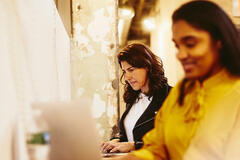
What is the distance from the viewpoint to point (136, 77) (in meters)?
1.59

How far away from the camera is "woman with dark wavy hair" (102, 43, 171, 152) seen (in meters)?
1.52

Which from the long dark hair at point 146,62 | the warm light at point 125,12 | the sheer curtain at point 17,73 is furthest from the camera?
the warm light at point 125,12

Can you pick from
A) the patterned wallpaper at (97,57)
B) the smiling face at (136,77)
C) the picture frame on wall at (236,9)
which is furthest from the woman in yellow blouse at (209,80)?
the patterned wallpaper at (97,57)

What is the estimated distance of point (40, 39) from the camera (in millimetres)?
882

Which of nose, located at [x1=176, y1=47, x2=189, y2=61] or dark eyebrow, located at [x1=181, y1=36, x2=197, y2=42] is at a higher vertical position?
dark eyebrow, located at [x1=181, y1=36, x2=197, y2=42]

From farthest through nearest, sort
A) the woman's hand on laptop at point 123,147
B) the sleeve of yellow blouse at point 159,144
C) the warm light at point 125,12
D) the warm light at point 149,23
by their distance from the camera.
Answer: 1. the warm light at point 149,23
2. the warm light at point 125,12
3. the woman's hand on laptop at point 123,147
4. the sleeve of yellow blouse at point 159,144

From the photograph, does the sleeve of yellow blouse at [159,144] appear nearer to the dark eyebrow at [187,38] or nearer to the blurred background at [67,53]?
the blurred background at [67,53]

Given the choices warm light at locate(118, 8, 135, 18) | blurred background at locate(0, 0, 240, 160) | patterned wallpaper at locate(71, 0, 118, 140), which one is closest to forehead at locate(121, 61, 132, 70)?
blurred background at locate(0, 0, 240, 160)

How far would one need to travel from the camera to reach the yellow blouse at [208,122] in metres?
0.64

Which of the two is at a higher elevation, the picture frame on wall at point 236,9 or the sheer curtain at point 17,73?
the picture frame on wall at point 236,9

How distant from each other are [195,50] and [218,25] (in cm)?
9

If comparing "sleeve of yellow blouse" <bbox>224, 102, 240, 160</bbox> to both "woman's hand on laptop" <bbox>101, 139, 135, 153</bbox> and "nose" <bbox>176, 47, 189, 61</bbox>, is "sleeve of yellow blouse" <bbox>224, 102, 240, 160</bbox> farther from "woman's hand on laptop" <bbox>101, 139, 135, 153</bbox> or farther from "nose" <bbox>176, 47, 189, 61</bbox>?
"woman's hand on laptop" <bbox>101, 139, 135, 153</bbox>

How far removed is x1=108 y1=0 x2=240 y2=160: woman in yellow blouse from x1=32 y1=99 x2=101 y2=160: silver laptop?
260mm

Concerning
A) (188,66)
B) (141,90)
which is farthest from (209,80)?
(141,90)
